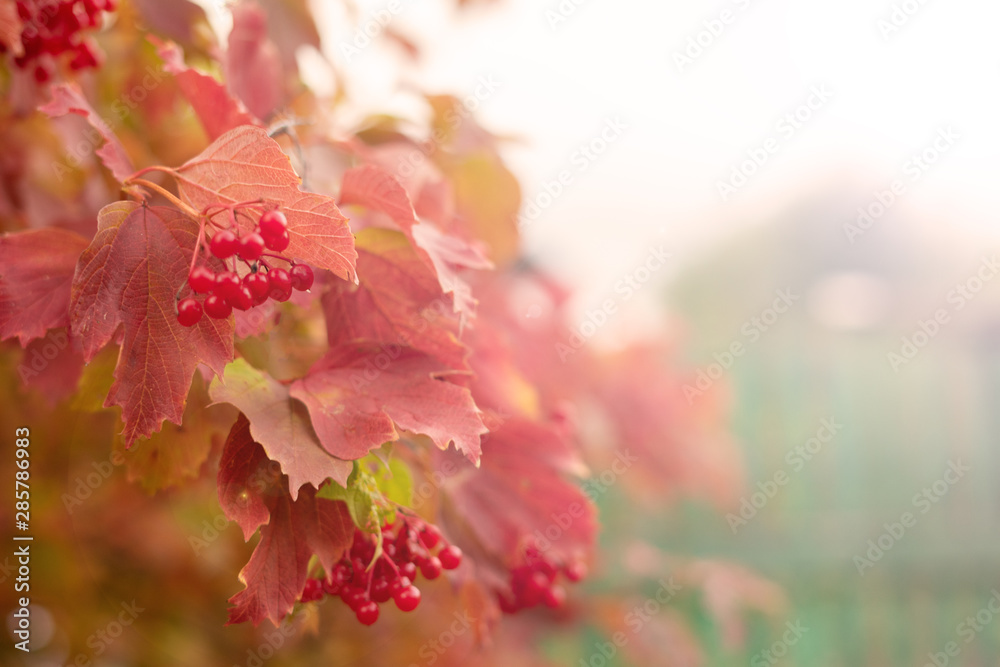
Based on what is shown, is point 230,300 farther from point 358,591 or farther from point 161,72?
point 161,72

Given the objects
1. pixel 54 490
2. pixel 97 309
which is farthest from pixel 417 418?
pixel 54 490

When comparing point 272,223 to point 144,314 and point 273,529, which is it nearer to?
point 144,314

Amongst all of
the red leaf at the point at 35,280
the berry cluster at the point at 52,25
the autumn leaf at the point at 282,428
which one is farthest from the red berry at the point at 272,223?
the berry cluster at the point at 52,25

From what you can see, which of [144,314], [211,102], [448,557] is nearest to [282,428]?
[144,314]


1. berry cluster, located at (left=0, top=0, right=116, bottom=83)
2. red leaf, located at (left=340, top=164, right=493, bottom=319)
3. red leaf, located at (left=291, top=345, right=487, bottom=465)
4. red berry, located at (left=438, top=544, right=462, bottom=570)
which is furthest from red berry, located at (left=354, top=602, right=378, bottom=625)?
berry cluster, located at (left=0, top=0, right=116, bottom=83)

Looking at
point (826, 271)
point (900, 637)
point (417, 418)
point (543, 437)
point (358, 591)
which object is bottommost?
point (900, 637)

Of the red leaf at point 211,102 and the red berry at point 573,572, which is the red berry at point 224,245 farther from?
the red berry at point 573,572
